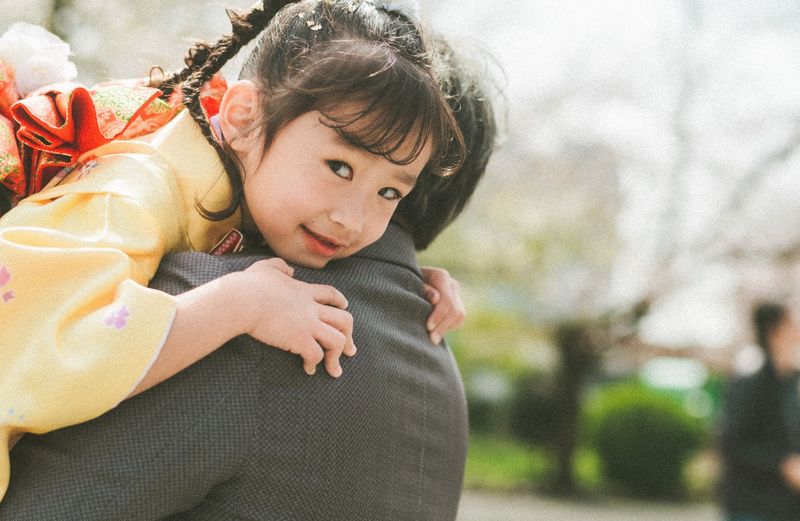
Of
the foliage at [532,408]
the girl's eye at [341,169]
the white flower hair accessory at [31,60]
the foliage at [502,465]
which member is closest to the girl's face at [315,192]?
the girl's eye at [341,169]

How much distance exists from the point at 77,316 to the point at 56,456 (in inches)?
7.0

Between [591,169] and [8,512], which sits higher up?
[591,169]

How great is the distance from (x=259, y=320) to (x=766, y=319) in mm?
3826

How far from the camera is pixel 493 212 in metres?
9.33

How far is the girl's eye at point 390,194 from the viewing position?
1.38 meters

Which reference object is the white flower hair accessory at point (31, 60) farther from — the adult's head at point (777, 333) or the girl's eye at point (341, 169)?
the adult's head at point (777, 333)

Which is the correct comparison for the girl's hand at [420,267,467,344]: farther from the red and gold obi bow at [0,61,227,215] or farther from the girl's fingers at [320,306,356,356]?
the red and gold obi bow at [0,61,227,215]

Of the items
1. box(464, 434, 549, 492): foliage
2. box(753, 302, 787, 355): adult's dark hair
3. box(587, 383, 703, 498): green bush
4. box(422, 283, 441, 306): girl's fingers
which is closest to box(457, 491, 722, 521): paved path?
box(464, 434, 549, 492): foliage

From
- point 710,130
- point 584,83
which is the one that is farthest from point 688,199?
point 584,83

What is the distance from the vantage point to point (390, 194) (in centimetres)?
139

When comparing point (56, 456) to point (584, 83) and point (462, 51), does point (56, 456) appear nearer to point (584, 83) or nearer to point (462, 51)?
point (462, 51)

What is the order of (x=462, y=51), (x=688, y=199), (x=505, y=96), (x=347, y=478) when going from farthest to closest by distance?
(x=688, y=199), (x=505, y=96), (x=462, y=51), (x=347, y=478)

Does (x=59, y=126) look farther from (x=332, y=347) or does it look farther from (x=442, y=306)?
(x=442, y=306)

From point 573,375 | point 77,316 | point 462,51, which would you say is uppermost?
point 573,375
